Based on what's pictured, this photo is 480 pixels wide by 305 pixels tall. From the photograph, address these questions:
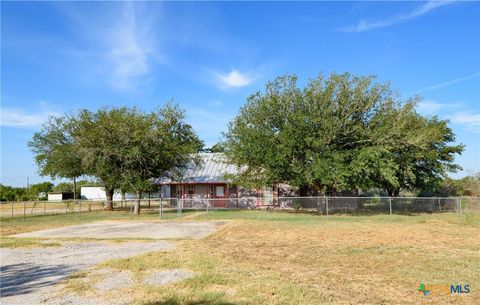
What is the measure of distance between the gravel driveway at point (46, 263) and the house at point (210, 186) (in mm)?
21311

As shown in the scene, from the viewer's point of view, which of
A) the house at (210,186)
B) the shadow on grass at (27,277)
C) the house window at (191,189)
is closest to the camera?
the shadow on grass at (27,277)

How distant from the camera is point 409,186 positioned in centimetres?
3481

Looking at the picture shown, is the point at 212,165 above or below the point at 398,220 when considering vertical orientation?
above

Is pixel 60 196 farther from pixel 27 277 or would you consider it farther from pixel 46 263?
pixel 27 277

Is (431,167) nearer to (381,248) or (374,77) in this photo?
(374,77)

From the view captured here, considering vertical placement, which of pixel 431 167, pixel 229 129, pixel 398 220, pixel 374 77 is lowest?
pixel 398 220

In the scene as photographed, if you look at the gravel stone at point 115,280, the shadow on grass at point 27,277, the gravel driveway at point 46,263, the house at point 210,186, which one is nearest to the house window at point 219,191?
the house at point 210,186

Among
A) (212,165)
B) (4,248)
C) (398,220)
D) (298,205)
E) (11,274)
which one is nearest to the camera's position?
(11,274)

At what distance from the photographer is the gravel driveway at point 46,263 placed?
25.0 feet

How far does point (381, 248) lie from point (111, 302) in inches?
337

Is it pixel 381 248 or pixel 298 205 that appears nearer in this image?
pixel 381 248

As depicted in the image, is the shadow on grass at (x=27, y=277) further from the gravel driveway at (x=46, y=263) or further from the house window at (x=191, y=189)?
the house window at (x=191, y=189)

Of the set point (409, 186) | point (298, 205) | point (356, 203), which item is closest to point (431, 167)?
point (409, 186)

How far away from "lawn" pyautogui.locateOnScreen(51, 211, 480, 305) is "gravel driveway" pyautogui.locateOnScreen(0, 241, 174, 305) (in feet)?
2.29
